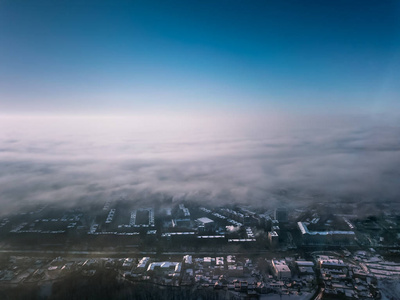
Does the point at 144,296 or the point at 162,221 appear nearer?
the point at 144,296

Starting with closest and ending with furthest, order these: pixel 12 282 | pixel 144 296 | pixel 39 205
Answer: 1. pixel 144 296
2. pixel 12 282
3. pixel 39 205

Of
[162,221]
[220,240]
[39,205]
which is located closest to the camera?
[220,240]

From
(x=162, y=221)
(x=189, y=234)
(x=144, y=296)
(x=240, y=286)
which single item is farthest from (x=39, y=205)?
(x=240, y=286)

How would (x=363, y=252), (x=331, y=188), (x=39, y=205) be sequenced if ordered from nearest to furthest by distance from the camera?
(x=363, y=252) → (x=39, y=205) → (x=331, y=188)

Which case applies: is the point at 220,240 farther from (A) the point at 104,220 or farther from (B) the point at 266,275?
(A) the point at 104,220

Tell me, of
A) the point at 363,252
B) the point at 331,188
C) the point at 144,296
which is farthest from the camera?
the point at 331,188

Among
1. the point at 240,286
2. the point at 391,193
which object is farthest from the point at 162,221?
the point at 391,193

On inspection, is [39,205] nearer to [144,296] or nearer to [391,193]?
[144,296]

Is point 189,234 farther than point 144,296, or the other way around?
point 189,234

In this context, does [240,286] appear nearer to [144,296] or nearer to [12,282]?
[144,296]
